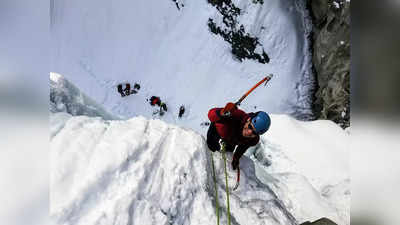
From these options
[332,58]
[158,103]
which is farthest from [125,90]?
[332,58]

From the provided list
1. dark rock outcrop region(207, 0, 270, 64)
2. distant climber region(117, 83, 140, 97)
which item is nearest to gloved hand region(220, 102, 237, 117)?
dark rock outcrop region(207, 0, 270, 64)

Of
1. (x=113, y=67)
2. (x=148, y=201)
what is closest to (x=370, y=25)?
(x=148, y=201)

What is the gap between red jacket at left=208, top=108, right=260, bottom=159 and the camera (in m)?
1.75

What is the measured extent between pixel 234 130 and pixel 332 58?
10.1 feet

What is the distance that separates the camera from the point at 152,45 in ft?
16.6

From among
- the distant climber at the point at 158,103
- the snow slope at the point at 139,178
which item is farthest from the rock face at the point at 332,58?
the distant climber at the point at 158,103

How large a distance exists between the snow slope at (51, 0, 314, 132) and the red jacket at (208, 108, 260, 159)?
2795mm

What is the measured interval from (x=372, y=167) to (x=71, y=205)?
129cm

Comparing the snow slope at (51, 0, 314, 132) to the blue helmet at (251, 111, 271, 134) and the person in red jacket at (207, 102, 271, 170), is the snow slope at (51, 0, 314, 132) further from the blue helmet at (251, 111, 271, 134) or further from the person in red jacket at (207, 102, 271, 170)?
the blue helmet at (251, 111, 271, 134)

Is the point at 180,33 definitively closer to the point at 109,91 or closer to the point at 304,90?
the point at 109,91

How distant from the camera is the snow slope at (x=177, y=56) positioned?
15.1 feet

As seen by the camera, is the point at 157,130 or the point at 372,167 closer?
the point at 372,167

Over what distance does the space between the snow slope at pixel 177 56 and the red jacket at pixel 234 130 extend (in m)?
2.80

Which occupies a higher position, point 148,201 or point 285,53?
point 285,53
